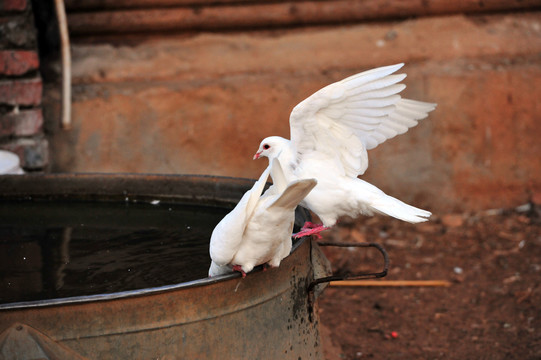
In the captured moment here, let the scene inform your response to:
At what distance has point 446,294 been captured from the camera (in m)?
4.10

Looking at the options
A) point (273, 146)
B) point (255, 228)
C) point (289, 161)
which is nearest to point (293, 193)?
point (255, 228)

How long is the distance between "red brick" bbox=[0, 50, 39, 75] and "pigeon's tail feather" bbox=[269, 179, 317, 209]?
279cm

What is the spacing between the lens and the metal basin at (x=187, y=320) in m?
1.70

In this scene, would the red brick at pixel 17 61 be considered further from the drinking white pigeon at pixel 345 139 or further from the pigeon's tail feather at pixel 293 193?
the pigeon's tail feather at pixel 293 193

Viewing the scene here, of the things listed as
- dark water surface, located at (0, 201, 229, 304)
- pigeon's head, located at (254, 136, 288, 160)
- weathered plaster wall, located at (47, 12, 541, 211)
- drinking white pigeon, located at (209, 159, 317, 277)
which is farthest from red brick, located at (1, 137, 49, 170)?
drinking white pigeon, located at (209, 159, 317, 277)

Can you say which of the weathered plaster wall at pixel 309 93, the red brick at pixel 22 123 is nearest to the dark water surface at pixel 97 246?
the red brick at pixel 22 123

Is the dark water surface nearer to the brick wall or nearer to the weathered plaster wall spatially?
the brick wall

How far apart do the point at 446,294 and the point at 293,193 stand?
8.44 feet

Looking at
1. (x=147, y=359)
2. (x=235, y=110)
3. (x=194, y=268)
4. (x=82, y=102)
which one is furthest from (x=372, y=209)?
(x=82, y=102)

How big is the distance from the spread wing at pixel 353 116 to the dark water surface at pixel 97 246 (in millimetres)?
578

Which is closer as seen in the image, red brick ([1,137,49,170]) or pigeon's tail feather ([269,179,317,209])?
pigeon's tail feather ([269,179,317,209])

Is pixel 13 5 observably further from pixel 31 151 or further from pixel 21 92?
pixel 31 151

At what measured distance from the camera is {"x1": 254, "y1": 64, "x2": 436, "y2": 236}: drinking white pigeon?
2477mm

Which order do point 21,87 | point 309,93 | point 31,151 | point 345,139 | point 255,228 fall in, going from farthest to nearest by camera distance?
point 309,93 → point 31,151 → point 21,87 → point 345,139 → point 255,228
